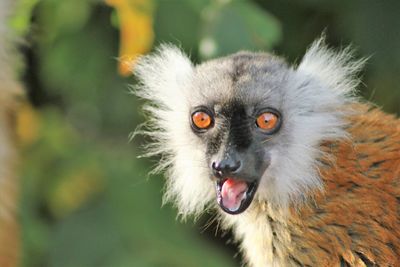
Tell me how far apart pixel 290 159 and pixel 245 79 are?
1.77 feet

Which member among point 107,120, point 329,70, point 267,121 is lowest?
point 107,120

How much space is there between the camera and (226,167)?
5574mm

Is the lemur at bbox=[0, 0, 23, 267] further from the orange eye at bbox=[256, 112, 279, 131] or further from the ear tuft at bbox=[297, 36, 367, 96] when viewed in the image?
the ear tuft at bbox=[297, 36, 367, 96]

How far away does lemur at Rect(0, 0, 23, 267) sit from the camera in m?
5.33

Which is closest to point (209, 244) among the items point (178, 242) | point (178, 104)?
point (178, 242)

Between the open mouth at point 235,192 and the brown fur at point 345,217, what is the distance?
0.26m

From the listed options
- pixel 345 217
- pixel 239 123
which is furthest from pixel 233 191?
pixel 345 217

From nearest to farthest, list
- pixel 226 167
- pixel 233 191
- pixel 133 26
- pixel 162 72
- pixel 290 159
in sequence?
pixel 226 167 < pixel 233 191 < pixel 290 159 < pixel 162 72 < pixel 133 26

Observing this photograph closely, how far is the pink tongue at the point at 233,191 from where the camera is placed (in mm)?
5746

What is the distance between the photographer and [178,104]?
21.3 feet

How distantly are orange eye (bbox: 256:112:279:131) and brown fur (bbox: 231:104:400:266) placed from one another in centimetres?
33

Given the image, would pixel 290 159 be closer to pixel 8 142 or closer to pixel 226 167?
pixel 226 167

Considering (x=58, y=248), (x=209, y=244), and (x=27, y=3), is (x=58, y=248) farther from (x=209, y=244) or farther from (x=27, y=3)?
(x=27, y=3)

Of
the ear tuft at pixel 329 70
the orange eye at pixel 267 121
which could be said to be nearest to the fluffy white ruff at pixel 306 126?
the ear tuft at pixel 329 70
